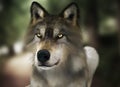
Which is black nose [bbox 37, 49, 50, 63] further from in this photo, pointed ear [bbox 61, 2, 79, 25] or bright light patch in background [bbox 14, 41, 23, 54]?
bright light patch in background [bbox 14, 41, 23, 54]

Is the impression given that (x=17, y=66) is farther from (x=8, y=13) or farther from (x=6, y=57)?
(x=8, y=13)

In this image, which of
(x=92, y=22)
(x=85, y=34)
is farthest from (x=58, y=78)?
(x=92, y=22)

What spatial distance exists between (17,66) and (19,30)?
154mm

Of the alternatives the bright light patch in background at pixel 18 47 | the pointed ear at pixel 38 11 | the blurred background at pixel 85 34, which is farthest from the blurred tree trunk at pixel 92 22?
the pointed ear at pixel 38 11

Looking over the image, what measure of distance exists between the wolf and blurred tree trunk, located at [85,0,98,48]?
317mm

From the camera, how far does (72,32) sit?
→ 4.21 ft

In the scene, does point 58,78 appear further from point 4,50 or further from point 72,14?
point 4,50

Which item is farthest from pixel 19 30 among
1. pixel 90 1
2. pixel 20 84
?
pixel 90 1

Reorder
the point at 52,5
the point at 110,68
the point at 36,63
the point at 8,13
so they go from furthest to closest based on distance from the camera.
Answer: the point at 110,68 < the point at 8,13 < the point at 52,5 < the point at 36,63

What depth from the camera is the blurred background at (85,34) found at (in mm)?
1652

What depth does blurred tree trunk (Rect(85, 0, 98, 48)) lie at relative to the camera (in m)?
1.68

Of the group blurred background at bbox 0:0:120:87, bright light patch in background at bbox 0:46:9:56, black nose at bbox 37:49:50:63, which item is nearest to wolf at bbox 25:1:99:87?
black nose at bbox 37:49:50:63

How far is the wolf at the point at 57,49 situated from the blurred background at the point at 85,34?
29 centimetres

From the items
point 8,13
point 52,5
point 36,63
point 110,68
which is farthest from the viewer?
point 110,68
